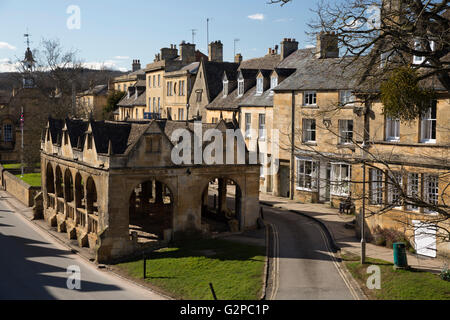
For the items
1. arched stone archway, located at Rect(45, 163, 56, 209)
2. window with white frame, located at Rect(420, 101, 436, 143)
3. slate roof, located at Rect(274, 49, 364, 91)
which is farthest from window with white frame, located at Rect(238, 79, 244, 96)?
window with white frame, located at Rect(420, 101, 436, 143)

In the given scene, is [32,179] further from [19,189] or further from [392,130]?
[392,130]

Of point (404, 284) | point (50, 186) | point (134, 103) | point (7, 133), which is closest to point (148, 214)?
point (50, 186)

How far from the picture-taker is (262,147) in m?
46.3

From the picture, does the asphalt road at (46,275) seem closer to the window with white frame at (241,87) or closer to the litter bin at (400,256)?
the litter bin at (400,256)

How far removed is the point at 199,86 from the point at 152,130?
97.9 ft

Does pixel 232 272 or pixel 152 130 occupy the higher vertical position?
pixel 152 130

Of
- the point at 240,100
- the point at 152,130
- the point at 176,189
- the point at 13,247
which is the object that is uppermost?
the point at 240,100

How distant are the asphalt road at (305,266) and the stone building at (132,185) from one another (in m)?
3.04

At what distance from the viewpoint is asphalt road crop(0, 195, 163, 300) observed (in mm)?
23328

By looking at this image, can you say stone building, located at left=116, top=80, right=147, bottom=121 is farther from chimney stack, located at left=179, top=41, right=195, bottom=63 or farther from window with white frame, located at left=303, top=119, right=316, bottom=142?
window with white frame, located at left=303, top=119, right=316, bottom=142

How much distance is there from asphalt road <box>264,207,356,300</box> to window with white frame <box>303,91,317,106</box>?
10.1 metres

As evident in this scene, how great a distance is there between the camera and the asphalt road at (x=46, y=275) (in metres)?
23.3

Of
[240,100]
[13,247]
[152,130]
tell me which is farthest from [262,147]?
[13,247]
